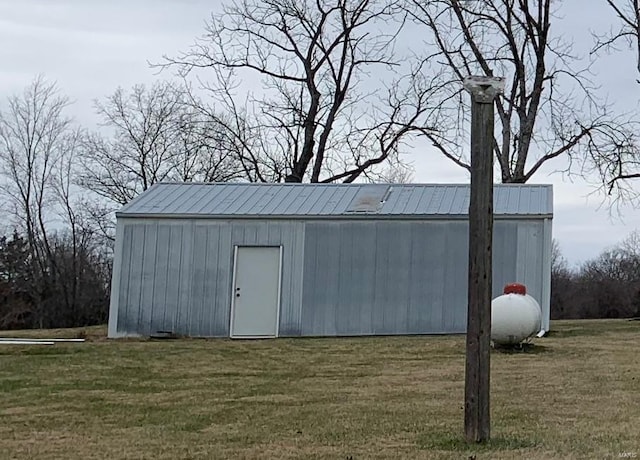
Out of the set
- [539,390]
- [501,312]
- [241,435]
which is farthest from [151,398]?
[501,312]

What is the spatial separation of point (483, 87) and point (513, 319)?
6.18 metres

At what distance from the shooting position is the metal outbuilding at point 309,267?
16.3 meters

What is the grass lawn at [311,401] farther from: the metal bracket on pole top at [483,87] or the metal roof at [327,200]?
the metal roof at [327,200]

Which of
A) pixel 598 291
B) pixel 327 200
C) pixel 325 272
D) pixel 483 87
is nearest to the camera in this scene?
pixel 483 87

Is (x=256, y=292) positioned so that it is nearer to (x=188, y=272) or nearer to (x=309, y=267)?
(x=309, y=267)

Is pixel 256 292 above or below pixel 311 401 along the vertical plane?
above

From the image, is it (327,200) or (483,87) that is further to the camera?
(327,200)

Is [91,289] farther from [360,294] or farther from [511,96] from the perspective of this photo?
[360,294]

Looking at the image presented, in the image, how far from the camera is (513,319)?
38.3 ft

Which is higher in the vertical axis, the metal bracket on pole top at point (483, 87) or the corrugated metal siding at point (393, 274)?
the metal bracket on pole top at point (483, 87)

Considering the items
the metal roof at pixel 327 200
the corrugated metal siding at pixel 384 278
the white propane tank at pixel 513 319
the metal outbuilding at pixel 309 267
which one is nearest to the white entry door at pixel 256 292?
the metal outbuilding at pixel 309 267

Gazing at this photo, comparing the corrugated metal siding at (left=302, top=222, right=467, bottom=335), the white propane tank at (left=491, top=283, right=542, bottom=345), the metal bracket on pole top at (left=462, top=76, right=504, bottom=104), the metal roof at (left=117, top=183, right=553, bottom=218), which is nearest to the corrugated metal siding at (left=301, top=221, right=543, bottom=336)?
the corrugated metal siding at (left=302, top=222, right=467, bottom=335)

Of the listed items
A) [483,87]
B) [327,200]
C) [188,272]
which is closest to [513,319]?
[483,87]

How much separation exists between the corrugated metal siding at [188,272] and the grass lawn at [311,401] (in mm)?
2508
